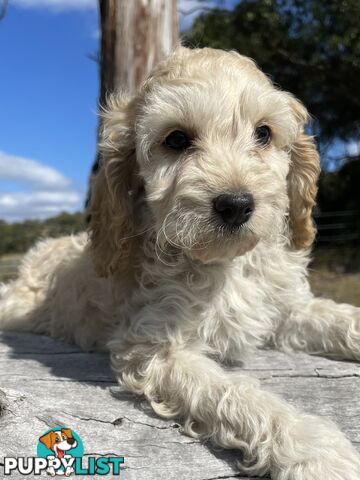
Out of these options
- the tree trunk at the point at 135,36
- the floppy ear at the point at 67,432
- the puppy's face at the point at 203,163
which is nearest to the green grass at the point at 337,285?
the tree trunk at the point at 135,36

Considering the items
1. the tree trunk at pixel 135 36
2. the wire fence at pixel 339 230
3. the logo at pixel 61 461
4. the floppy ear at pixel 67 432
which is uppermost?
the tree trunk at pixel 135 36

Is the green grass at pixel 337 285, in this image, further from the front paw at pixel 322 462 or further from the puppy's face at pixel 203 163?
the front paw at pixel 322 462

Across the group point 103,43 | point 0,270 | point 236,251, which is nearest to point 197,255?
point 236,251

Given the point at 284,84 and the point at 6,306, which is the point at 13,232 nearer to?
the point at 284,84

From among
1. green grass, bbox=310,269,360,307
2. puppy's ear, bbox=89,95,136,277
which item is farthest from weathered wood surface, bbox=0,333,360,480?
green grass, bbox=310,269,360,307

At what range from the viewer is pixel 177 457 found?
7.93 ft

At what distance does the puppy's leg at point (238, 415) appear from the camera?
7.36ft

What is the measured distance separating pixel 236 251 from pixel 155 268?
64 centimetres

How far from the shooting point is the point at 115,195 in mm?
3273

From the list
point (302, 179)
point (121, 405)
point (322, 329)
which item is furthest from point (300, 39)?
point (121, 405)

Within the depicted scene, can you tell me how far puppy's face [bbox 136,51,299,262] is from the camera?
270cm

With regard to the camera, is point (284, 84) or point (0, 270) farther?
point (284, 84)

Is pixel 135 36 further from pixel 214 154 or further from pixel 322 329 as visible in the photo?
pixel 322 329

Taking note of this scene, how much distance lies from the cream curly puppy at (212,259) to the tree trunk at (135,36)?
8.02 ft
